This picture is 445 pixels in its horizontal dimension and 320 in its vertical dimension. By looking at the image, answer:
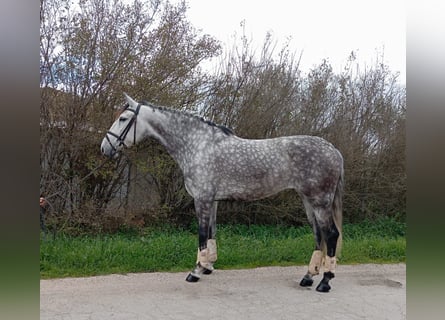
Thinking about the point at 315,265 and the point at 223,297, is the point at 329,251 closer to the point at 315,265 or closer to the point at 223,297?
the point at 315,265

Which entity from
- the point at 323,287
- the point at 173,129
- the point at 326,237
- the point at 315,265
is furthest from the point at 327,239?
the point at 173,129

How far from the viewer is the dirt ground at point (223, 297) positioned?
10.8 ft

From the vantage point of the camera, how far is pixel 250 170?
4.05 m

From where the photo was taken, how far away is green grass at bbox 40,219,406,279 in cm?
457

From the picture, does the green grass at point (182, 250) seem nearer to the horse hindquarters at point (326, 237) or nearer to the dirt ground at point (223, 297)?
the dirt ground at point (223, 297)

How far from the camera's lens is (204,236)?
410cm

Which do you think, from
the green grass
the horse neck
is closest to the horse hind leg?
the green grass

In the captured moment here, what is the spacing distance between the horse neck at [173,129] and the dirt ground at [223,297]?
4.61ft

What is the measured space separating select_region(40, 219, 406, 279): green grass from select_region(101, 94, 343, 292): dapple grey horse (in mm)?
903

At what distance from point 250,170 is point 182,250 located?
181cm

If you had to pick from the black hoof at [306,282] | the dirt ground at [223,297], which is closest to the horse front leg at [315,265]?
the black hoof at [306,282]

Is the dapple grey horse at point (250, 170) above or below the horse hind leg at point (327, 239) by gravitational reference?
above
